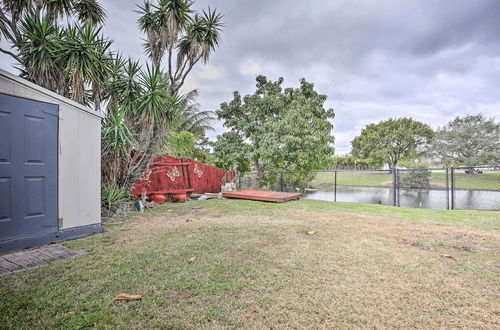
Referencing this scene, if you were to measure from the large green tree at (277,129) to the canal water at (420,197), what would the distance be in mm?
2034

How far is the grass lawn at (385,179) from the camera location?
6.72 metres

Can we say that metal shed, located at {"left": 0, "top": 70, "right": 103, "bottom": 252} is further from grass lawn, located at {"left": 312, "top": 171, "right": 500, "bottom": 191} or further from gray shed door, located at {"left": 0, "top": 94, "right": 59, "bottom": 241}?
grass lawn, located at {"left": 312, "top": 171, "right": 500, "bottom": 191}

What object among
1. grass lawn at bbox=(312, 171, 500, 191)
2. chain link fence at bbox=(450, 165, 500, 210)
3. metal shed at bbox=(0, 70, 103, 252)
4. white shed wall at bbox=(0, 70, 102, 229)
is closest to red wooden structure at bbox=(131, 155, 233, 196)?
white shed wall at bbox=(0, 70, 102, 229)

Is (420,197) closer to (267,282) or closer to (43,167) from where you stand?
(267,282)

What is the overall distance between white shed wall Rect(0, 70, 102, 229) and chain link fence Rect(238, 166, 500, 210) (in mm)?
7323

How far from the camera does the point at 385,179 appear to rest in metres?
9.12

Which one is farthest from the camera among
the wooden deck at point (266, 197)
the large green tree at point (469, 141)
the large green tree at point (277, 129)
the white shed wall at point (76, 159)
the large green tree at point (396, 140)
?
the large green tree at point (396, 140)

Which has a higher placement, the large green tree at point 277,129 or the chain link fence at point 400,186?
the large green tree at point 277,129

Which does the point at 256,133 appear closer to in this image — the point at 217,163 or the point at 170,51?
the point at 217,163

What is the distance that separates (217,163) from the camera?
12.1 metres

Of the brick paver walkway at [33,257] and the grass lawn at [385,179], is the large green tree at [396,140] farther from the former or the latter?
the brick paver walkway at [33,257]

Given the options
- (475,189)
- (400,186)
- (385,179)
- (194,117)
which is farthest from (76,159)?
(194,117)

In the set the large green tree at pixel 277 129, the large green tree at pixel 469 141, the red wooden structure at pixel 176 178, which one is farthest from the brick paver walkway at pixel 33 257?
the large green tree at pixel 469 141

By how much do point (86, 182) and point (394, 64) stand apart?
44.6 ft
